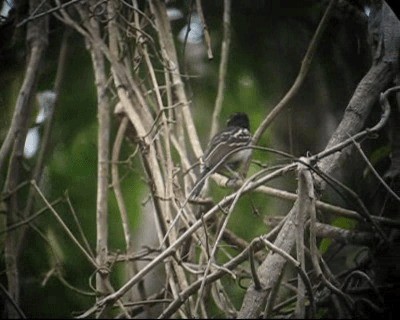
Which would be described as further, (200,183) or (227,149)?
(227,149)

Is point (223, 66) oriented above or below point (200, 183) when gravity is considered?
above

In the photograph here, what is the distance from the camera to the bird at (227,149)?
2.38m

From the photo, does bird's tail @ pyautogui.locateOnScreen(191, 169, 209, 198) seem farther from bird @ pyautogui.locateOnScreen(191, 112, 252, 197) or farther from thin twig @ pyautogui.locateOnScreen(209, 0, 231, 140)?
thin twig @ pyautogui.locateOnScreen(209, 0, 231, 140)

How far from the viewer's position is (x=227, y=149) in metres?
2.77

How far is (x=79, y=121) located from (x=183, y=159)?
38 cm

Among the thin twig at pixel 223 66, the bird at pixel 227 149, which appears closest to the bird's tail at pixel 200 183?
the bird at pixel 227 149

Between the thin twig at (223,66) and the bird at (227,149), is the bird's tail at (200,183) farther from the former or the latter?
the thin twig at (223,66)

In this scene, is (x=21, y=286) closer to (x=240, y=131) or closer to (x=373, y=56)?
(x=240, y=131)

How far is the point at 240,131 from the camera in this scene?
235 centimetres

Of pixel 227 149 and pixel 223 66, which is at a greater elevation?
pixel 223 66

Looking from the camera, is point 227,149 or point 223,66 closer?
point 223,66

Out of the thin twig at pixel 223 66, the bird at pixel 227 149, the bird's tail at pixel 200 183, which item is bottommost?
the bird's tail at pixel 200 183

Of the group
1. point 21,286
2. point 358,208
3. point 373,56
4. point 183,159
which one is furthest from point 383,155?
point 21,286

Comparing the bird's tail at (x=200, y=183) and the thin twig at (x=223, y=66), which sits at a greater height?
the thin twig at (x=223, y=66)
